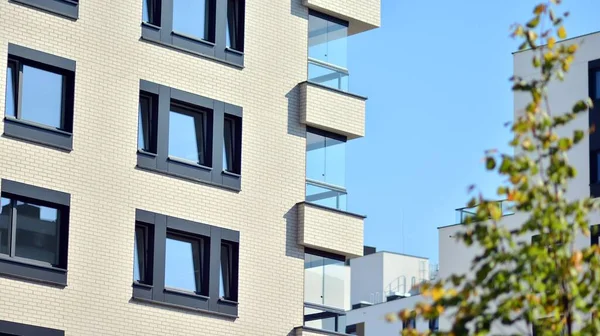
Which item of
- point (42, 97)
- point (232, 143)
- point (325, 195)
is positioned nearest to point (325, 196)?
point (325, 195)

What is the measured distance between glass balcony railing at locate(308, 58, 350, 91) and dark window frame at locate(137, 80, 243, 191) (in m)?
2.51

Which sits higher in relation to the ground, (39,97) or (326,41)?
(326,41)

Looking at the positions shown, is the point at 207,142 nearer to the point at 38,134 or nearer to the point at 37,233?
the point at 38,134

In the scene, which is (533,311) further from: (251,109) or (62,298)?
(251,109)

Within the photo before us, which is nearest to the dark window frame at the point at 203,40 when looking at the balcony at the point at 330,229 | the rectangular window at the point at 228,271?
the balcony at the point at 330,229

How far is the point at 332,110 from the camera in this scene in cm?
3434

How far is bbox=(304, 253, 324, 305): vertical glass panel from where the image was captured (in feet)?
109

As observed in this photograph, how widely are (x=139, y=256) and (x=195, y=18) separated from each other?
560 cm

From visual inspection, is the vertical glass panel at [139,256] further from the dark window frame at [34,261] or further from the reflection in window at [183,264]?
the dark window frame at [34,261]

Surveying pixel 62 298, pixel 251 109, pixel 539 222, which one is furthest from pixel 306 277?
pixel 539 222

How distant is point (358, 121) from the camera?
34.9 meters

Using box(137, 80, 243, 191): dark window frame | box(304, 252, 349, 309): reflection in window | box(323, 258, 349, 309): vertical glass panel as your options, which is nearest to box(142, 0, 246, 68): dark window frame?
box(137, 80, 243, 191): dark window frame

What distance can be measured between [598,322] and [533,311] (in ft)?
1.98

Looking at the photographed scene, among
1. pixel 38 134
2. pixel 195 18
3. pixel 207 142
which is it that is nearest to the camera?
pixel 38 134
